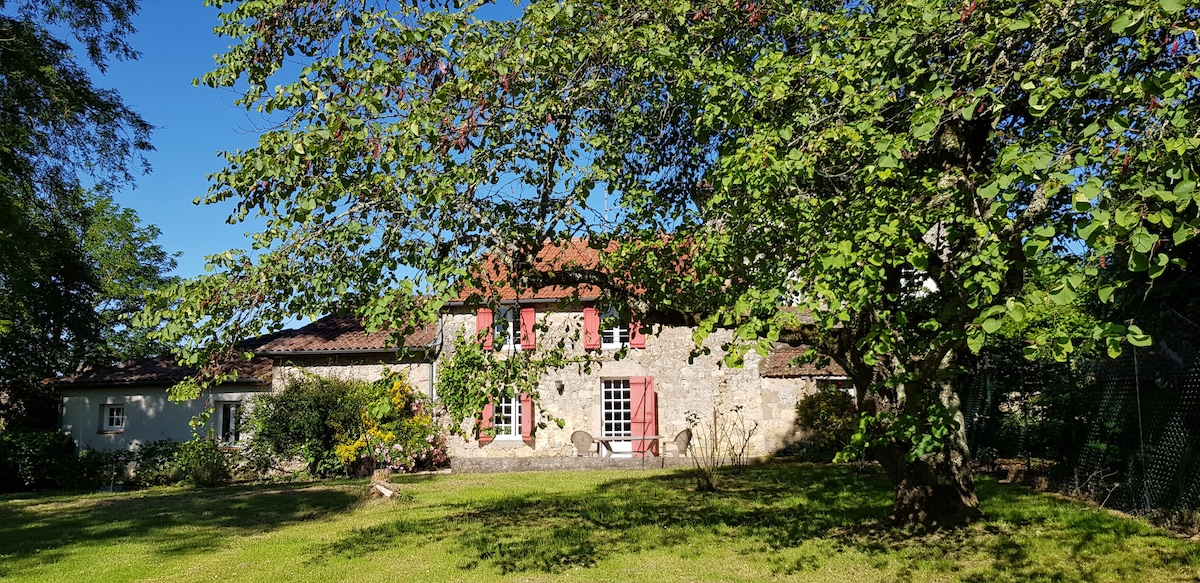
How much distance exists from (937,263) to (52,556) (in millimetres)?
11063

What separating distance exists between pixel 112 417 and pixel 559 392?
1293cm

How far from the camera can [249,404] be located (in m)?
20.3

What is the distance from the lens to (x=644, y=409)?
19703 mm

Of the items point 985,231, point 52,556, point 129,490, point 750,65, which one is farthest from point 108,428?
point 985,231

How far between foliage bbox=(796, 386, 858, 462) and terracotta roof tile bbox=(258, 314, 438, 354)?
9.57 metres

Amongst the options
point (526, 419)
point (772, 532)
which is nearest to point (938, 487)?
point (772, 532)

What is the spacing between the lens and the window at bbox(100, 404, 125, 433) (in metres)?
21.8

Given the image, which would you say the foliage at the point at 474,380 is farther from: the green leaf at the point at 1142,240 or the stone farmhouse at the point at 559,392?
the stone farmhouse at the point at 559,392

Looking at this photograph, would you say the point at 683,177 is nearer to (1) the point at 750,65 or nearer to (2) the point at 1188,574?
(1) the point at 750,65

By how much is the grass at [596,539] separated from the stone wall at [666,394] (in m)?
4.24

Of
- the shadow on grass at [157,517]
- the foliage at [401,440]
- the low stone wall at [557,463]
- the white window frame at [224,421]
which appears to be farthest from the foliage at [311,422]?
the low stone wall at [557,463]

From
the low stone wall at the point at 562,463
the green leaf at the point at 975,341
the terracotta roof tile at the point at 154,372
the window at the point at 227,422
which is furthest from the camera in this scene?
the terracotta roof tile at the point at 154,372

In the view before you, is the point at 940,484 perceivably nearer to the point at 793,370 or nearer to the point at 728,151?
the point at 728,151

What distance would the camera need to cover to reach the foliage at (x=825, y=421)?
17047mm
